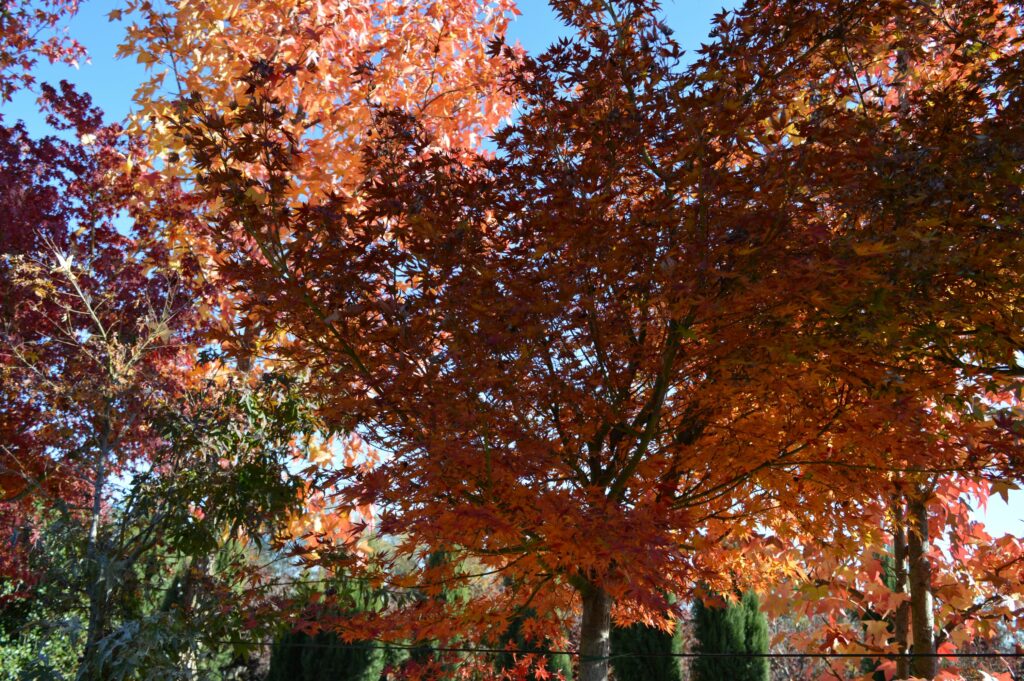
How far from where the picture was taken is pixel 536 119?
161 inches

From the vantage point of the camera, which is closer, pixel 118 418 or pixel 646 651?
pixel 118 418

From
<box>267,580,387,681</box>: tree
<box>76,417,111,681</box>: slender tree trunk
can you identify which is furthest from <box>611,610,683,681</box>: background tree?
<box>76,417,111,681</box>: slender tree trunk

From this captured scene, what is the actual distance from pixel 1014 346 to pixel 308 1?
624cm

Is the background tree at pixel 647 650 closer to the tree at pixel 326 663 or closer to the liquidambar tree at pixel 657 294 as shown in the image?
the tree at pixel 326 663

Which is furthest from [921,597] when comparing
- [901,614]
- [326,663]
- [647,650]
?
[326,663]

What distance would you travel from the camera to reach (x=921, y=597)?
5473mm

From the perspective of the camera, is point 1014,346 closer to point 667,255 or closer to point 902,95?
point 667,255

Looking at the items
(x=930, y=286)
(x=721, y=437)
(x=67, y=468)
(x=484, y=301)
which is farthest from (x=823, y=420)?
(x=67, y=468)

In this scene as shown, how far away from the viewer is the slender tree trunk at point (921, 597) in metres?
5.38

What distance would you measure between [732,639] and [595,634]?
6.91 metres

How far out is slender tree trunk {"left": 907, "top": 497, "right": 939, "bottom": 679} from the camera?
5379 mm

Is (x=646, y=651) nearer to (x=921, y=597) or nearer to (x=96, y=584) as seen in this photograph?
(x=921, y=597)

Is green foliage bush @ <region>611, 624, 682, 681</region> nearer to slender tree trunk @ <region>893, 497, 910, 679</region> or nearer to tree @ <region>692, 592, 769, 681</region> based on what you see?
tree @ <region>692, 592, 769, 681</region>

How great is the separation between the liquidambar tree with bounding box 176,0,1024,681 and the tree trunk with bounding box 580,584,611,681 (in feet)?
0.07
